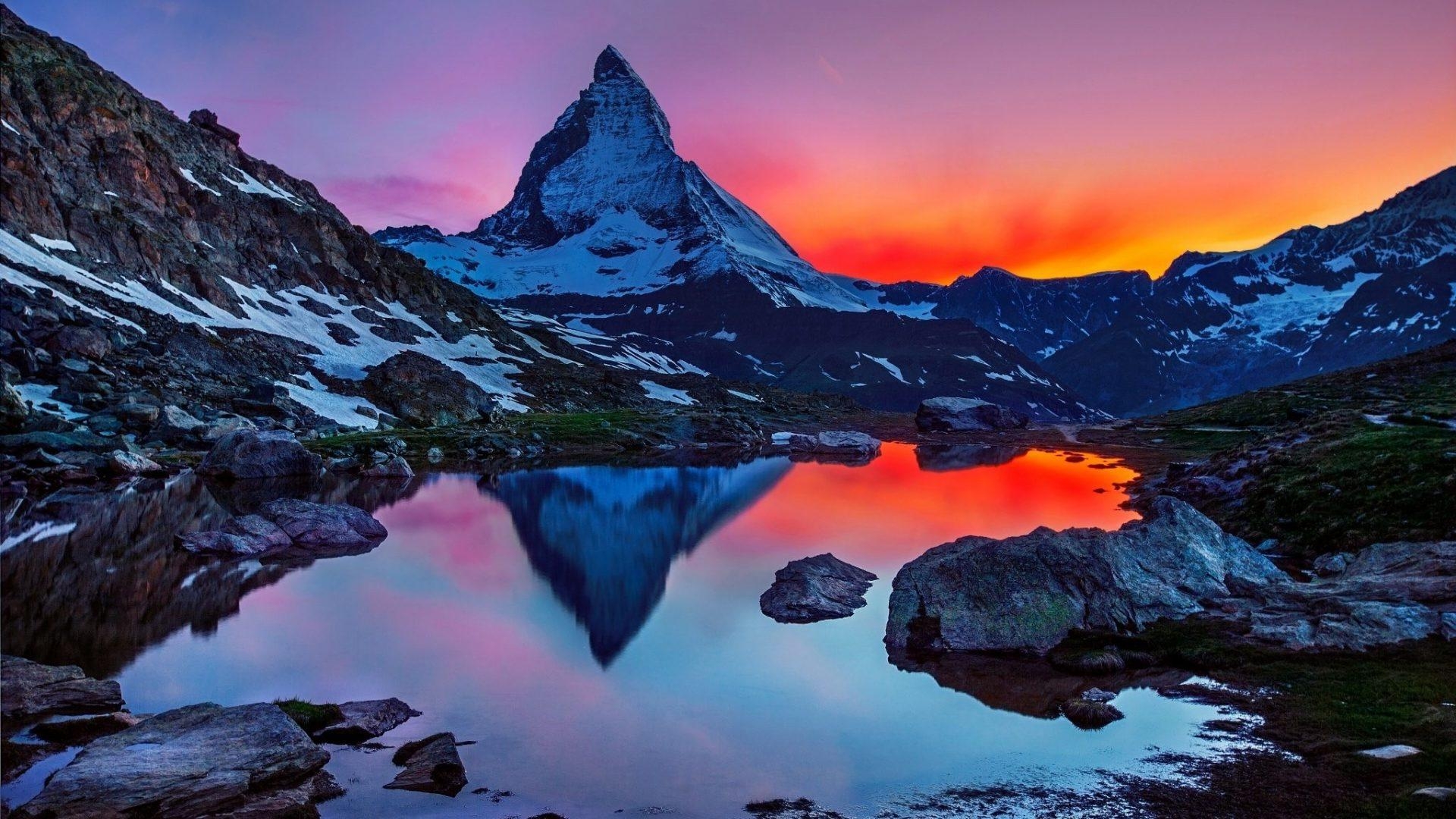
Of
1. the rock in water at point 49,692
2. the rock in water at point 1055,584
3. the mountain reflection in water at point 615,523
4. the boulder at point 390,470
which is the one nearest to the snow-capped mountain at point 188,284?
the boulder at point 390,470

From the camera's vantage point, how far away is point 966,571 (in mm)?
24797

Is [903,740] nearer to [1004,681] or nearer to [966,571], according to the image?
[1004,681]

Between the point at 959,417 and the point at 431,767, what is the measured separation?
142996mm

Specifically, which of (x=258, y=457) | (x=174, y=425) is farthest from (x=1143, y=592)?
(x=174, y=425)

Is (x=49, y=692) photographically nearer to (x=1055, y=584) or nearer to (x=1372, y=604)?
(x=1055, y=584)

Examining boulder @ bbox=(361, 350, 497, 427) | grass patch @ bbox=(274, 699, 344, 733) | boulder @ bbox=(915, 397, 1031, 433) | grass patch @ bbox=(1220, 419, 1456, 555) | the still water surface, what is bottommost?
grass patch @ bbox=(274, 699, 344, 733)

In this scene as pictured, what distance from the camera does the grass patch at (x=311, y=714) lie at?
55.2 ft

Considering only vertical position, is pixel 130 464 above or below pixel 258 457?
below

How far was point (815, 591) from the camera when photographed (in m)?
28.7

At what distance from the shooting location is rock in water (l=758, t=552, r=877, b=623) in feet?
89.4

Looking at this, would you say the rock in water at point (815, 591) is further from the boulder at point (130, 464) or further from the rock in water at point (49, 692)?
the boulder at point (130, 464)

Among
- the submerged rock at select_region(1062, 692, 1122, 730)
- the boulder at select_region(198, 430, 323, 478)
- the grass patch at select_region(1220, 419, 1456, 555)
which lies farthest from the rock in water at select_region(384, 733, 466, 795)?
the boulder at select_region(198, 430, 323, 478)

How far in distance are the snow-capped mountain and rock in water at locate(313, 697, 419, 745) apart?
54938 mm

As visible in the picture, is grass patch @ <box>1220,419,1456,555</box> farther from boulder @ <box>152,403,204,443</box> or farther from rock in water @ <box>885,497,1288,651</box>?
boulder @ <box>152,403,204,443</box>
